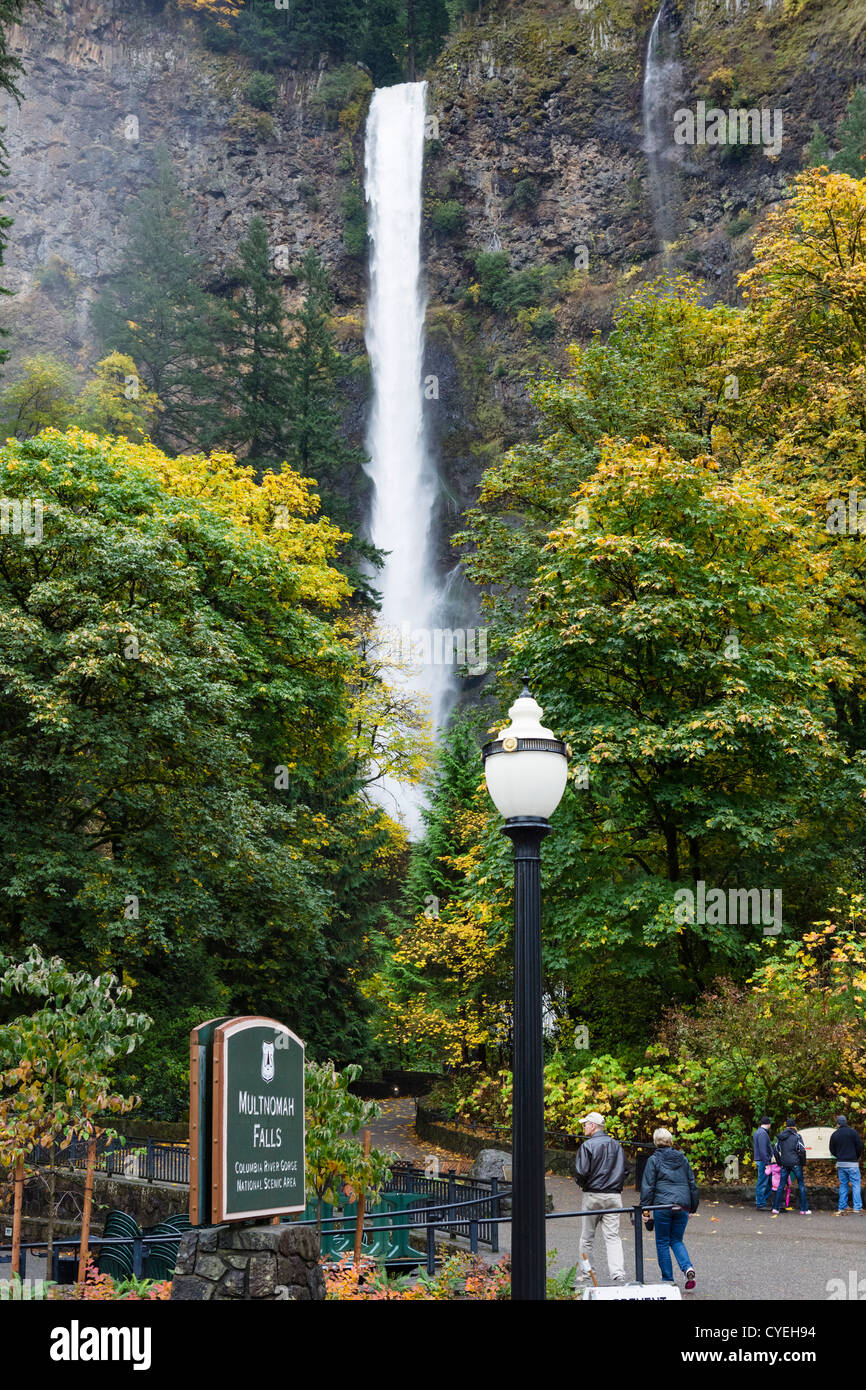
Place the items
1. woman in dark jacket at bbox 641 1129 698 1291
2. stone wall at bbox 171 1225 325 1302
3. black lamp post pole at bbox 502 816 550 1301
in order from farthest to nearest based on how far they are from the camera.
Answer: woman in dark jacket at bbox 641 1129 698 1291 → stone wall at bbox 171 1225 325 1302 → black lamp post pole at bbox 502 816 550 1301

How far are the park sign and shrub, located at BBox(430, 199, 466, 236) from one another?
213 feet

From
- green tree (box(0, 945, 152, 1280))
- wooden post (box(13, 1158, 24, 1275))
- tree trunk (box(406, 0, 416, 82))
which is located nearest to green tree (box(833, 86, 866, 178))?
tree trunk (box(406, 0, 416, 82))

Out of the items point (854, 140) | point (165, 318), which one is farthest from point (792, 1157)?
point (165, 318)

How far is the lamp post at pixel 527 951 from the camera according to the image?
6.40 metres

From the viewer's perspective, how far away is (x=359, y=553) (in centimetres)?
4356

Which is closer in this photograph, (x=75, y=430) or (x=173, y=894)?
Result: (x=173, y=894)

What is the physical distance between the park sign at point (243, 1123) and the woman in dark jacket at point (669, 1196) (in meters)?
4.65

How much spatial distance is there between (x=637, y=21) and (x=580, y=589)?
55.9 metres

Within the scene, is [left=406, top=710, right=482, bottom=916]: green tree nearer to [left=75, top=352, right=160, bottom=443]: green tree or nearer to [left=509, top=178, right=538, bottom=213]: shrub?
[left=75, top=352, right=160, bottom=443]: green tree

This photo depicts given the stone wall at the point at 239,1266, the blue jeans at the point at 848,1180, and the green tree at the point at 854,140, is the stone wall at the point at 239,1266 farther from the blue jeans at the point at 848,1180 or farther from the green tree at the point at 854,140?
the green tree at the point at 854,140

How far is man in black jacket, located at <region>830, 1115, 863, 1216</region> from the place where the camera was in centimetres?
1611

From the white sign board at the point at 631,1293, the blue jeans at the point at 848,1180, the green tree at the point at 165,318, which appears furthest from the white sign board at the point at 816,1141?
the green tree at the point at 165,318
